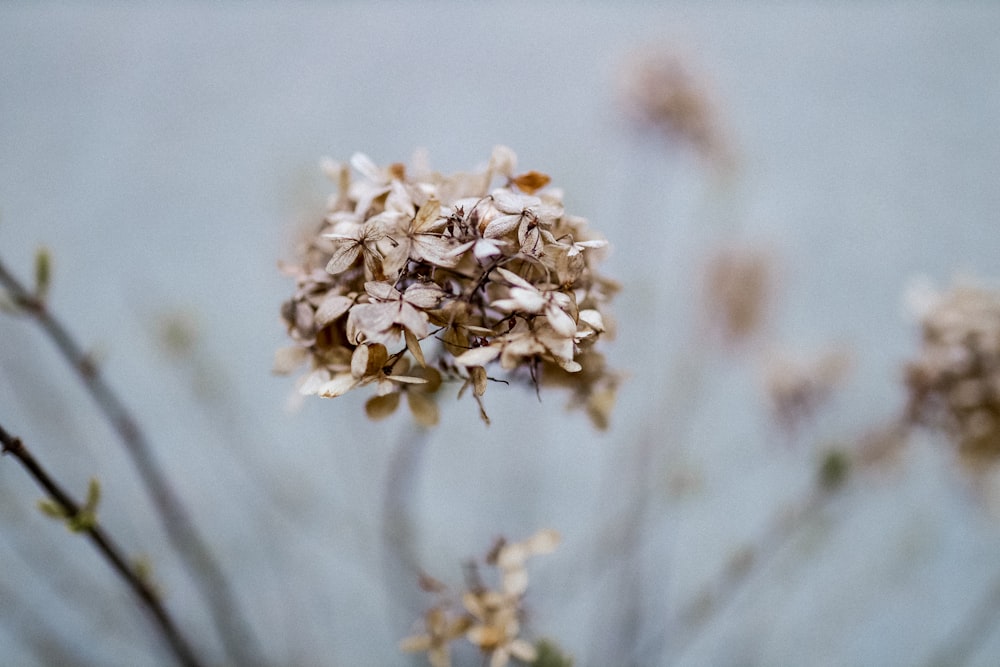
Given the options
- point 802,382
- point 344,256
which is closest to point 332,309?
point 344,256

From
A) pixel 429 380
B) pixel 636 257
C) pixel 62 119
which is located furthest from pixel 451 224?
pixel 62 119

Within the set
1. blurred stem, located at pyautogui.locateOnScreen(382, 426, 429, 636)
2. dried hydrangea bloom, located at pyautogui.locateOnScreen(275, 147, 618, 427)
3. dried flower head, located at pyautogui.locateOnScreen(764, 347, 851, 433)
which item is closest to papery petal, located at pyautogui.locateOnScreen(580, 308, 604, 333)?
dried hydrangea bloom, located at pyautogui.locateOnScreen(275, 147, 618, 427)

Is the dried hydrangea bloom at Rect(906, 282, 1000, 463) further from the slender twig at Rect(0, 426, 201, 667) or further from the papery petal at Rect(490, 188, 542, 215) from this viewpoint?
the slender twig at Rect(0, 426, 201, 667)

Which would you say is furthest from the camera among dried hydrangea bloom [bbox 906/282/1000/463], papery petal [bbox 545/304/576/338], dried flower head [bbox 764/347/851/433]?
dried flower head [bbox 764/347/851/433]

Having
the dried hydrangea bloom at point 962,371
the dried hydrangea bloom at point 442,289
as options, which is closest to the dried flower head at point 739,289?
the dried hydrangea bloom at point 962,371

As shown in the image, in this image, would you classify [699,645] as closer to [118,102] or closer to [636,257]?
[636,257]
